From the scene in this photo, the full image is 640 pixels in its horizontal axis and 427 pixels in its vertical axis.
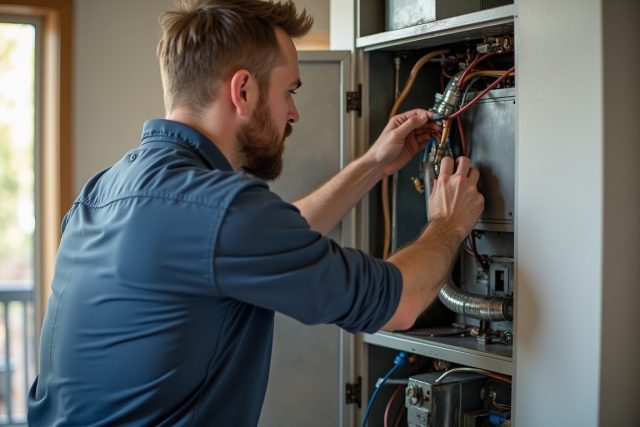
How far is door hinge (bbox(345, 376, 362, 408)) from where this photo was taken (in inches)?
80.4

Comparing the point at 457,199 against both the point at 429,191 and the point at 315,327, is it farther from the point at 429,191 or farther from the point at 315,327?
the point at 315,327

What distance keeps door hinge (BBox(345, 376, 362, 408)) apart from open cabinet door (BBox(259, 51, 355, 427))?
0.01 meters

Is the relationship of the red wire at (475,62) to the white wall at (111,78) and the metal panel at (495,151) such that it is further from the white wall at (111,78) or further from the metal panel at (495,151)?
the white wall at (111,78)

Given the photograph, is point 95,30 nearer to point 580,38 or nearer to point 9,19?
point 9,19

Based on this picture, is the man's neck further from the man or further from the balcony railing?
the balcony railing

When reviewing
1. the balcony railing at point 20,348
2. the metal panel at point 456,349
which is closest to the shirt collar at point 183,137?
the metal panel at point 456,349

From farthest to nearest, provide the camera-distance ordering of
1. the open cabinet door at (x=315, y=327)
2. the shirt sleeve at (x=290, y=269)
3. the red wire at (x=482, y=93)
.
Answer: the open cabinet door at (x=315, y=327)
the red wire at (x=482, y=93)
the shirt sleeve at (x=290, y=269)

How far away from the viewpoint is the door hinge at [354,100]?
201 centimetres

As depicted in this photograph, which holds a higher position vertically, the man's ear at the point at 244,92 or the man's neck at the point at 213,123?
the man's ear at the point at 244,92

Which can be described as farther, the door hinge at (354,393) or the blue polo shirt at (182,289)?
the door hinge at (354,393)

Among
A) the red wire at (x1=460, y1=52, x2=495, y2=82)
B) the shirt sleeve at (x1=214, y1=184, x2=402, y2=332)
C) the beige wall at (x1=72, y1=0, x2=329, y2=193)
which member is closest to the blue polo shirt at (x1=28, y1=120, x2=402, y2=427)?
the shirt sleeve at (x1=214, y1=184, x2=402, y2=332)

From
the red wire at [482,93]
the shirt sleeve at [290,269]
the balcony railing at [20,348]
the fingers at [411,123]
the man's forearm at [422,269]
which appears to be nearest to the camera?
the shirt sleeve at [290,269]

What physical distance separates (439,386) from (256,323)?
23.6 inches

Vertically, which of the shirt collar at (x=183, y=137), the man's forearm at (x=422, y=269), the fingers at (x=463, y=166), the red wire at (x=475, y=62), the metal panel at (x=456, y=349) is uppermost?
the red wire at (x=475, y=62)
